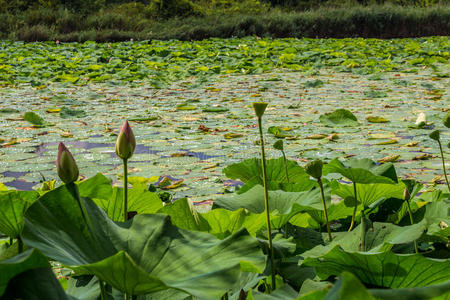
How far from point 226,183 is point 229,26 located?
10756 millimetres

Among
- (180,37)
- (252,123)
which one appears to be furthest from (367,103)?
(180,37)

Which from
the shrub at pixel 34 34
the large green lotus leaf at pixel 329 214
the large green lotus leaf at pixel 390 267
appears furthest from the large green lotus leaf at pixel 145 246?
the shrub at pixel 34 34

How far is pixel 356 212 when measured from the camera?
880mm

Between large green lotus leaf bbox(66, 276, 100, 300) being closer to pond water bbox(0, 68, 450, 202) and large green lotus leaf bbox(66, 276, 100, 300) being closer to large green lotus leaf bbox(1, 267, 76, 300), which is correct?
large green lotus leaf bbox(1, 267, 76, 300)

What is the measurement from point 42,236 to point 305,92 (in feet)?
13.3

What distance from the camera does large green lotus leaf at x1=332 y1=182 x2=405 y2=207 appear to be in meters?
0.88

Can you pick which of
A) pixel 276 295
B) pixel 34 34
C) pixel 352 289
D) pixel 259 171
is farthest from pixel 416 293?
pixel 34 34

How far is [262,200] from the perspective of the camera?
0.83 m

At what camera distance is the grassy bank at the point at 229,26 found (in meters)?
11.4

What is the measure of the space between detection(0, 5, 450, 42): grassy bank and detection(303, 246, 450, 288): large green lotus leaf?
36.5ft

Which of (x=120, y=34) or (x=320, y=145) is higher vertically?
(x=320, y=145)

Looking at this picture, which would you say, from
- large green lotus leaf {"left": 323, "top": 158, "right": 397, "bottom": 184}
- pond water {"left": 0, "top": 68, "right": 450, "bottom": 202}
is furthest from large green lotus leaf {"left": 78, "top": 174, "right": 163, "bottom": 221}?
pond water {"left": 0, "top": 68, "right": 450, "bottom": 202}

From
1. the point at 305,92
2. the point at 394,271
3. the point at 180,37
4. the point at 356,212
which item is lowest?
the point at 180,37

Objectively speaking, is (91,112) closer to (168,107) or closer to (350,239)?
(168,107)
